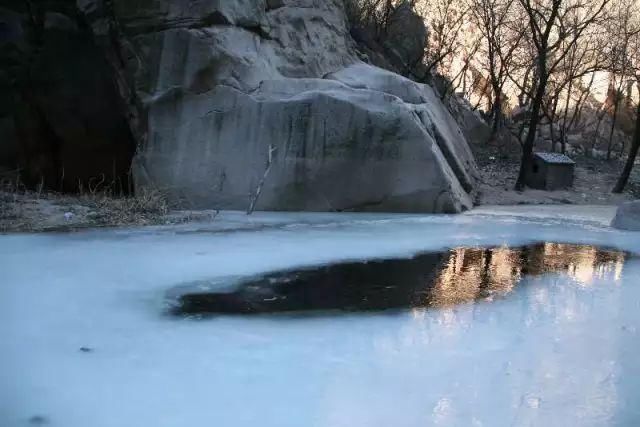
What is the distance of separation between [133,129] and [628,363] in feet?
28.0

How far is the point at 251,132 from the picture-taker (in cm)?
922

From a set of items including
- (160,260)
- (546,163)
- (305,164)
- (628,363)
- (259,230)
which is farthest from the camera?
(546,163)

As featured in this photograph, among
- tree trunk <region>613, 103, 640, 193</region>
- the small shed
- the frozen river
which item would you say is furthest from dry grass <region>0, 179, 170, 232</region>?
tree trunk <region>613, 103, 640, 193</region>

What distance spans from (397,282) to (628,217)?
4.71 m

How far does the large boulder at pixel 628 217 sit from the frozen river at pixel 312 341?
2147 mm

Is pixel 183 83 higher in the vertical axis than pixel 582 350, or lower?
higher

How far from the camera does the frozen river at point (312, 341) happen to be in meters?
2.56

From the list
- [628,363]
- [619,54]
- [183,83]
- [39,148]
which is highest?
[619,54]

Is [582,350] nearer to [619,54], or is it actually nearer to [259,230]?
[259,230]

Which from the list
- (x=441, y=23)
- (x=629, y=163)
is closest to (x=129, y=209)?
(x=629, y=163)

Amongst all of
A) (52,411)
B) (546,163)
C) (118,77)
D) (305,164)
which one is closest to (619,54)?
(546,163)

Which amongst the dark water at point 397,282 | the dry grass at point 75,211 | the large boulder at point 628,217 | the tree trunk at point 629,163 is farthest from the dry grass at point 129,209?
the tree trunk at point 629,163

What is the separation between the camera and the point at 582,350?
3324 mm

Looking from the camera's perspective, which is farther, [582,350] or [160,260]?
[160,260]
